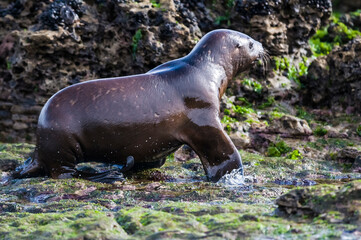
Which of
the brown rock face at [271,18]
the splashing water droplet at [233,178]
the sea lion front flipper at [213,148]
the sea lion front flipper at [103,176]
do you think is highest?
the brown rock face at [271,18]

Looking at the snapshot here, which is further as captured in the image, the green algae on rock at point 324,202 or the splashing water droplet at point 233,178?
the splashing water droplet at point 233,178

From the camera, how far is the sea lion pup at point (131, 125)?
19.2 feet

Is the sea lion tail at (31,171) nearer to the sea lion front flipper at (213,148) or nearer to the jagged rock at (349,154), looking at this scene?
the sea lion front flipper at (213,148)

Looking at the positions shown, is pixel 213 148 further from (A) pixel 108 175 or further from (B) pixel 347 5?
(B) pixel 347 5

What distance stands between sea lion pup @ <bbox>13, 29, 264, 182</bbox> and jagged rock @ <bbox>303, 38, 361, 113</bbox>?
380 centimetres

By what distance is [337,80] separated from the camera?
371 inches

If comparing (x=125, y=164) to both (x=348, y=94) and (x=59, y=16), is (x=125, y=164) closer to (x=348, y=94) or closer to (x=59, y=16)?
(x=59, y=16)

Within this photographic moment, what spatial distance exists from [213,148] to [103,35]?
4286mm

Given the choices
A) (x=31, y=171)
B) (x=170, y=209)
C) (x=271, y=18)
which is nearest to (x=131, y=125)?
(x=31, y=171)

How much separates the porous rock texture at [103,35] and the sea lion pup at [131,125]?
118 inches

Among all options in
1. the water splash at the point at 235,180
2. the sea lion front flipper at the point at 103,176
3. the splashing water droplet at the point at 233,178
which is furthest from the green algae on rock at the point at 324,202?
the sea lion front flipper at the point at 103,176

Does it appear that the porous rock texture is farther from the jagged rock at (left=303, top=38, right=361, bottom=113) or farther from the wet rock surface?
the wet rock surface

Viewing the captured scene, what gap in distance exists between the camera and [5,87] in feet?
34.0

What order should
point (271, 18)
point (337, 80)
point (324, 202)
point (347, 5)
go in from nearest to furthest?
point (324, 202), point (337, 80), point (271, 18), point (347, 5)
